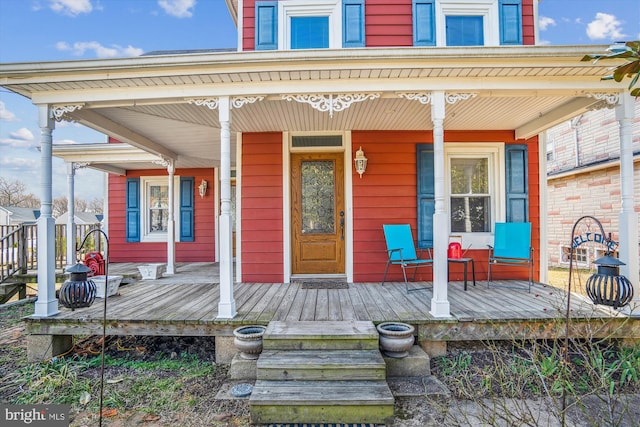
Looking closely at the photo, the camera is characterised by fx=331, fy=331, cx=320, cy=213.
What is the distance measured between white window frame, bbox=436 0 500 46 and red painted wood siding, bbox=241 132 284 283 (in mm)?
2775

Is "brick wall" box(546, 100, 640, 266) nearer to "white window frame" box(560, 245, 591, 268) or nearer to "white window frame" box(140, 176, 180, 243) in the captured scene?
"white window frame" box(560, 245, 591, 268)

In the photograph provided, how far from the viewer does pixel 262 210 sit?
492cm

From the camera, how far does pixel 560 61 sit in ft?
10.3

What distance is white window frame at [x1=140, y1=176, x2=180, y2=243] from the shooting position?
24.6ft

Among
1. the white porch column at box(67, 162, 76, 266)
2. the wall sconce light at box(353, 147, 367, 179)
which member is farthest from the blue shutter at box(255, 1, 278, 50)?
the white porch column at box(67, 162, 76, 266)

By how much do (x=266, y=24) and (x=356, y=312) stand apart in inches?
162

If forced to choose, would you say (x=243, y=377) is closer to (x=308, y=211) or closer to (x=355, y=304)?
(x=355, y=304)

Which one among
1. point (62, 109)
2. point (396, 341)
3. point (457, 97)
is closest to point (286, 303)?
point (396, 341)

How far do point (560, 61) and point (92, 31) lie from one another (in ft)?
81.6

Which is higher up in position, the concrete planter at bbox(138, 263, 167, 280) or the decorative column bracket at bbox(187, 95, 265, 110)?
the decorative column bracket at bbox(187, 95, 265, 110)

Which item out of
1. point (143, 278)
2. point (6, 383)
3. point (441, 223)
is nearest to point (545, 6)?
point (441, 223)

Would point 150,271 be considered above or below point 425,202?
below

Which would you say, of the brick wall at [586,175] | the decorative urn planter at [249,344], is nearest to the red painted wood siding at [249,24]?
the decorative urn planter at [249,344]

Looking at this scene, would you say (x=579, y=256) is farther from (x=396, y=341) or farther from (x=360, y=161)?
→ (x=396, y=341)
